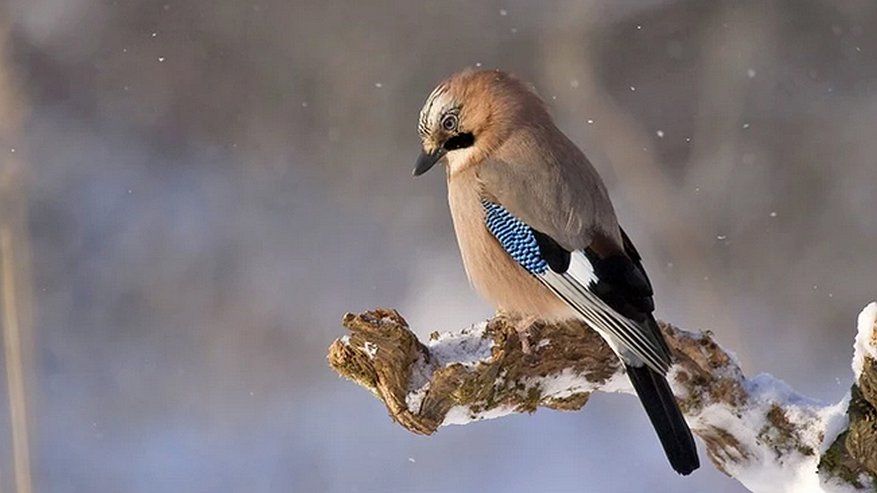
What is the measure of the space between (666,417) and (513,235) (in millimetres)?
334

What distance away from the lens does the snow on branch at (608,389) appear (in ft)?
4.39

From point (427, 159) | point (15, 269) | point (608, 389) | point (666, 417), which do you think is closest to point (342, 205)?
point (15, 269)

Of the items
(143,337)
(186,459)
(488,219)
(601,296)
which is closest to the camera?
(601,296)

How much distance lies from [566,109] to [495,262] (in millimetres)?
1632

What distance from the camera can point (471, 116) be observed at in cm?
165

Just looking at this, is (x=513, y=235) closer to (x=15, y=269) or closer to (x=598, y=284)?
(x=598, y=284)

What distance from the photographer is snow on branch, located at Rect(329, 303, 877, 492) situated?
134 centimetres

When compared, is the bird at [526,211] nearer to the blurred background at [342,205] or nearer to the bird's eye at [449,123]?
the bird's eye at [449,123]

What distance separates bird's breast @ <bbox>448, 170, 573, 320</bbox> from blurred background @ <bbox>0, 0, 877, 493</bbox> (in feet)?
4.28

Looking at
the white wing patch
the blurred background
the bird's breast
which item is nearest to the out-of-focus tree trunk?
the blurred background

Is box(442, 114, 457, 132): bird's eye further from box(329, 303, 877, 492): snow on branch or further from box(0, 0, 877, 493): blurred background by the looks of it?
box(0, 0, 877, 493): blurred background

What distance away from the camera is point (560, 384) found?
4.91ft

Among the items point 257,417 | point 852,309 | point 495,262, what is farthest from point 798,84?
point 495,262

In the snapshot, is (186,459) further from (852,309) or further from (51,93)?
(852,309)
